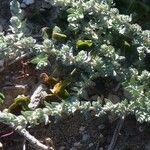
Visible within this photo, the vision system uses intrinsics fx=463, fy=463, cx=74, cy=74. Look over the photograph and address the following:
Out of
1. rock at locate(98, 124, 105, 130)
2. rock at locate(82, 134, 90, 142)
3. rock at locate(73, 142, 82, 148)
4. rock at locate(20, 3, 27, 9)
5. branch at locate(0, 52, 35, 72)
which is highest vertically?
rock at locate(20, 3, 27, 9)

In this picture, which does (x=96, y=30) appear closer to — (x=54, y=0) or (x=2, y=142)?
(x=54, y=0)

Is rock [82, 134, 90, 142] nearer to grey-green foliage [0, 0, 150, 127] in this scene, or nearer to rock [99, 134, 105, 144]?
rock [99, 134, 105, 144]

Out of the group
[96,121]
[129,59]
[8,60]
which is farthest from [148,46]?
[8,60]

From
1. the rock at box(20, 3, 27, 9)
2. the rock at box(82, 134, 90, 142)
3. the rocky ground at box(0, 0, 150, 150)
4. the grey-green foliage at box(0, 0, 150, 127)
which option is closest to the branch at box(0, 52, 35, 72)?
the grey-green foliage at box(0, 0, 150, 127)

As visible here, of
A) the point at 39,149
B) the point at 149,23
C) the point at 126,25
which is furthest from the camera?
the point at 149,23

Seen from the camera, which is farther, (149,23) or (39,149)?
(149,23)

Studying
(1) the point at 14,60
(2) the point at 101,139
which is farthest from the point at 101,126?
(1) the point at 14,60

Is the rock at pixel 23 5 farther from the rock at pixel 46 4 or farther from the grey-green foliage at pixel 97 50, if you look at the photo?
the grey-green foliage at pixel 97 50

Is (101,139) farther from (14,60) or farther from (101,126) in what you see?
(14,60)
